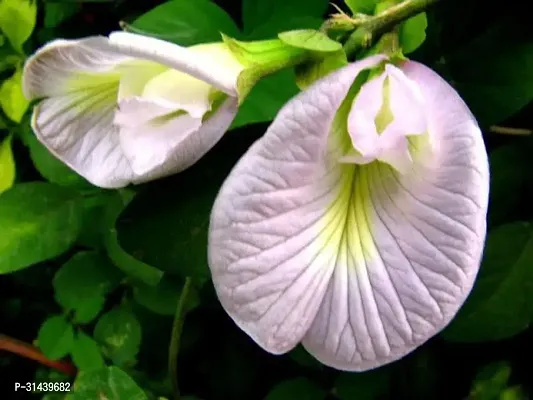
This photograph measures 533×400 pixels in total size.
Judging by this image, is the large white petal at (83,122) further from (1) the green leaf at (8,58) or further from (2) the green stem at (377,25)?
(1) the green leaf at (8,58)

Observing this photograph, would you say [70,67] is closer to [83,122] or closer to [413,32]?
[83,122]

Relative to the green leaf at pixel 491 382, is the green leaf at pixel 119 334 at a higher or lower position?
lower

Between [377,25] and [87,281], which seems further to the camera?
[87,281]

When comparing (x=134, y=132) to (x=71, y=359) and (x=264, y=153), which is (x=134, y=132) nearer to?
(x=264, y=153)

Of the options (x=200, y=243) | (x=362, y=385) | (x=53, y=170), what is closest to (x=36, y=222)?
(x=53, y=170)

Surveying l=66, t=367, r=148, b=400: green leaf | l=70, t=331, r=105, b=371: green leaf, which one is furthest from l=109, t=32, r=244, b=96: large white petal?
l=70, t=331, r=105, b=371: green leaf

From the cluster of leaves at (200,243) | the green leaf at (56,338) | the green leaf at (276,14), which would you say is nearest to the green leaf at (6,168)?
the cluster of leaves at (200,243)

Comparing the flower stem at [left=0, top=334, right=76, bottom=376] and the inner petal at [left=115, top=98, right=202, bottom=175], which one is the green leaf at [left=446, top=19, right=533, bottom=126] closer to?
the inner petal at [left=115, top=98, right=202, bottom=175]
